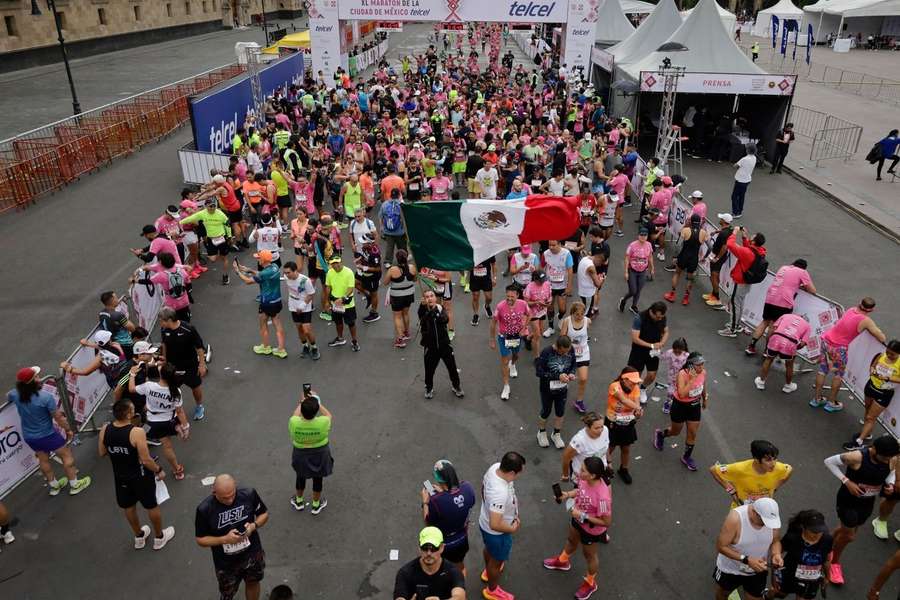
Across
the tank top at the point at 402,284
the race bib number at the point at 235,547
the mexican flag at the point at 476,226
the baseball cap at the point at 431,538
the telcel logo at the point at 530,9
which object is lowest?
the race bib number at the point at 235,547

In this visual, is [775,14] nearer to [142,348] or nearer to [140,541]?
[142,348]

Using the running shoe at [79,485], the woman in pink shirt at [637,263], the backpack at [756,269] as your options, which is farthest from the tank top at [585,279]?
the running shoe at [79,485]

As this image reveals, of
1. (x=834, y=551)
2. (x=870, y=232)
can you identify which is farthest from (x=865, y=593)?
(x=870, y=232)

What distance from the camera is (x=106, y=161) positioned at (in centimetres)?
2062

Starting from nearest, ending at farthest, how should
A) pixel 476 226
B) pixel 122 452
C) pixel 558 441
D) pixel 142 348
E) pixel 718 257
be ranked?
1. pixel 122 452
2. pixel 142 348
3. pixel 558 441
4. pixel 476 226
5. pixel 718 257

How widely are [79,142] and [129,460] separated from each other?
16.9 metres

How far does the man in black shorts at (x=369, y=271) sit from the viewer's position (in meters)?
10.5

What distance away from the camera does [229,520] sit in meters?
5.02

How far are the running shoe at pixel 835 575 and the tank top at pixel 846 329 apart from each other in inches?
128

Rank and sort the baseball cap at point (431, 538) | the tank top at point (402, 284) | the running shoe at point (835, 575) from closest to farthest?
the baseball cap at point (431, 538) < the running shoe at point (835, 575) < the tank top at point (402, 284)

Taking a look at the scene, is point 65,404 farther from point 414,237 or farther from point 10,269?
point 10,269

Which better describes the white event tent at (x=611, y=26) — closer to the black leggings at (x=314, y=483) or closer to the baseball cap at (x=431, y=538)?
the black leggings at (x=314, y=483)

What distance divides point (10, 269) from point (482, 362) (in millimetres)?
10345

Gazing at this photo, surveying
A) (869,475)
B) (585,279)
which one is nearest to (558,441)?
(585,279)
